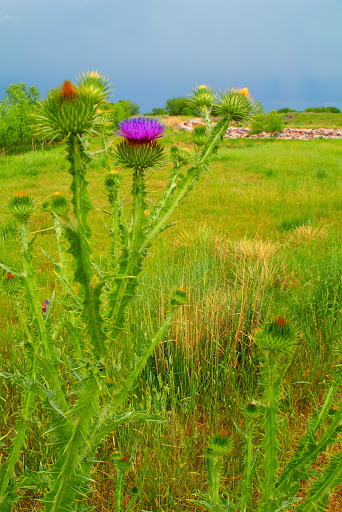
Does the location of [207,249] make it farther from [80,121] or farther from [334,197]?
[334,197]

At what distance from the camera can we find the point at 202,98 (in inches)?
52.6

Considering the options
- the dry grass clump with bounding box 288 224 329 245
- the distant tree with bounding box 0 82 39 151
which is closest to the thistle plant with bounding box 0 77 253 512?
the dry grass clump with bounding box 288 224 329 245

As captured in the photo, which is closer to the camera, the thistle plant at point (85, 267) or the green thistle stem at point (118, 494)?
the thistle plant at point (85, 267)

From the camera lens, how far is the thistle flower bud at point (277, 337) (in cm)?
100

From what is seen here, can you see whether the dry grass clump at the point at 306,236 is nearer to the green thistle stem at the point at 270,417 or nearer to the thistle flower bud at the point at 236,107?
the thistle flower bud at the point at 236,107

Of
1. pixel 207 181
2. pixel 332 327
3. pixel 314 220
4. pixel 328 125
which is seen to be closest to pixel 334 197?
pixel 314 220

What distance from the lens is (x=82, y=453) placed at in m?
1.09

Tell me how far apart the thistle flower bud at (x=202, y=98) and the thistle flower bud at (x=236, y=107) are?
0.19 feet

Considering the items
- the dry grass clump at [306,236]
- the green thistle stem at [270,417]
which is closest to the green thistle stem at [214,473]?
the green thistle stem at [270,417]

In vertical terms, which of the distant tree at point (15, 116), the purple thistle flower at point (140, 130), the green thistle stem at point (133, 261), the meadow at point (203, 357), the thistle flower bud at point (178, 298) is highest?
the distant tree at point (15, 116)

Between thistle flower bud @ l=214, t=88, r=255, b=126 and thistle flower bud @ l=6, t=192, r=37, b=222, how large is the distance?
0.65m

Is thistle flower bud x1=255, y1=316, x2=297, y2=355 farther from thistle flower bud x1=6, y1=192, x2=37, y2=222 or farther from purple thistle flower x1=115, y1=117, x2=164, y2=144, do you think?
thistle flower bud x1=6, y1=192, x2=37, y2=222

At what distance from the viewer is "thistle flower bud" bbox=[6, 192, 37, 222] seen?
42.6 inches

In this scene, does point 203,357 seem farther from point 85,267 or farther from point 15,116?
point 15,116
